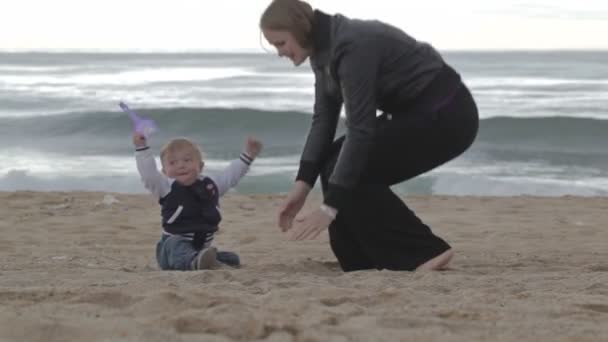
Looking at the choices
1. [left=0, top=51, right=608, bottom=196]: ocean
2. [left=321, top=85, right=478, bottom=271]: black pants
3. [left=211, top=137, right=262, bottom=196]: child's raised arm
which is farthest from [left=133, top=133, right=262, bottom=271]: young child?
[left=0, top=51, right=608, bottom=196]: ocean

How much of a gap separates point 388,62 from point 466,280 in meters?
0.88

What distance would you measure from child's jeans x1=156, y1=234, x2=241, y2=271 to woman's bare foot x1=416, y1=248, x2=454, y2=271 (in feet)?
3.02

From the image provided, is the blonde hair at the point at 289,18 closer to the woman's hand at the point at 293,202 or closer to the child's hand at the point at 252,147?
the woman's hand at the point at 293,202

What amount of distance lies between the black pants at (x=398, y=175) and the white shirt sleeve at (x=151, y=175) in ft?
2.50

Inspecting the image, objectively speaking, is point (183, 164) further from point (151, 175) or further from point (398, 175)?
point (398, 175)

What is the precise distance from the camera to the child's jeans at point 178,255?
14.1ft

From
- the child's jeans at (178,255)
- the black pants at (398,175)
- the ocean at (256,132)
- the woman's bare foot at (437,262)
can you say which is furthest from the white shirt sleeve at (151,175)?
the ocean at (256,132)

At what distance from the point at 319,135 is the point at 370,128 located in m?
0.49

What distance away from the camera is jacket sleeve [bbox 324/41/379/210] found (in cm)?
369

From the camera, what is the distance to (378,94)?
3926 mm

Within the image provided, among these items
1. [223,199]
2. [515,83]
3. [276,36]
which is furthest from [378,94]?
[515,83]

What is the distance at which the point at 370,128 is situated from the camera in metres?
3.76

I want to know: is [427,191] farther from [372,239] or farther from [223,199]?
[372,239]

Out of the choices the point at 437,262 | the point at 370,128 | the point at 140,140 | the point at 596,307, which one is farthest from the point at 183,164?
the point at 596,307
